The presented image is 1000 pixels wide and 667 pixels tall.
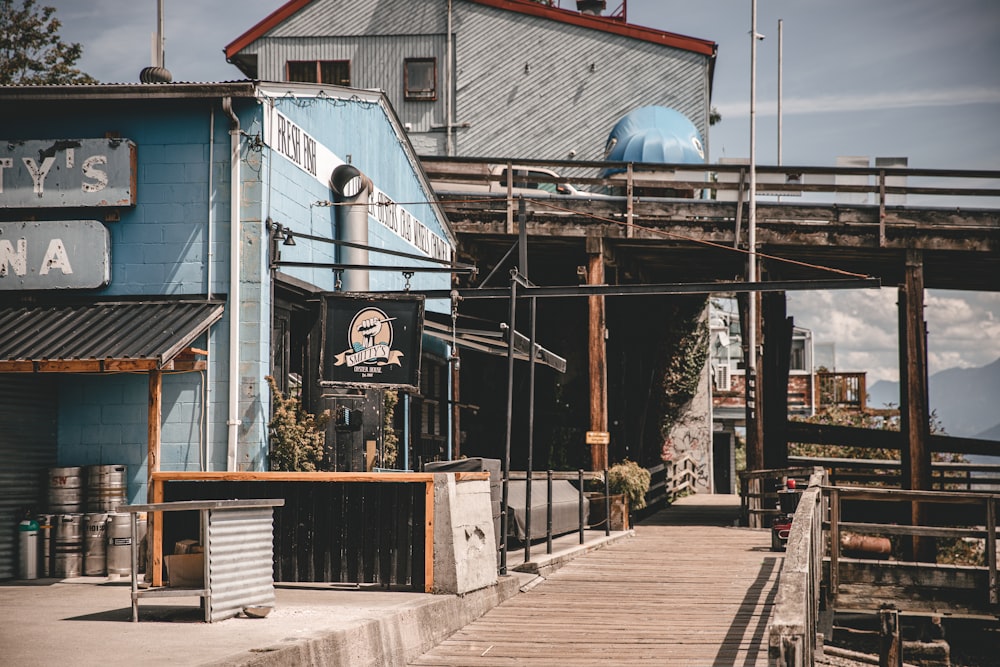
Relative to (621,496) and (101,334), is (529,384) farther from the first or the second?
(621,496)

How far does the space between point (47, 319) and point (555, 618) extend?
631cm

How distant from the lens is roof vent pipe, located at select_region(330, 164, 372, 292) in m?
14.9

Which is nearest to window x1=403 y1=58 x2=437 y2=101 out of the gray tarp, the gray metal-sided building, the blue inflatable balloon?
the gray metal-sided building

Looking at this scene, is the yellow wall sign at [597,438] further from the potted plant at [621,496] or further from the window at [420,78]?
the window at [420,78]

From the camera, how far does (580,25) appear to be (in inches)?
1340

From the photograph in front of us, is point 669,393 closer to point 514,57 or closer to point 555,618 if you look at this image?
point 514,57

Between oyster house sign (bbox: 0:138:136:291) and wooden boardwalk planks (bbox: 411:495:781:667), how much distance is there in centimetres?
596

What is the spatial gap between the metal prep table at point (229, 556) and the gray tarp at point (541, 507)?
5741 millimetres

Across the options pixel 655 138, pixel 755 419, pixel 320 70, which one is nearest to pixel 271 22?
pixel 320 70

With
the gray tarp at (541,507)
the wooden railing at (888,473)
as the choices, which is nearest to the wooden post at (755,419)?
the gray tarp at (541,507)

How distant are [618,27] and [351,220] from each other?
839 inches

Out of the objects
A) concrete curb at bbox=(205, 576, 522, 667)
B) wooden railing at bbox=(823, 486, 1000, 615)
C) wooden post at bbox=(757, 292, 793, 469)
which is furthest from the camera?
wooden post at bbox=(757, 292, 793, 469)

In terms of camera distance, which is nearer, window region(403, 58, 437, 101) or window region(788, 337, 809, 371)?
window region(403, 58, 437, 101)

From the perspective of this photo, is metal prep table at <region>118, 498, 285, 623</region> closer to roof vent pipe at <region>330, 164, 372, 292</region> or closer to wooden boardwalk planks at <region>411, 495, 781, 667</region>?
wooden boardwalk planks at <region>411, 495, 781, 667</region>
